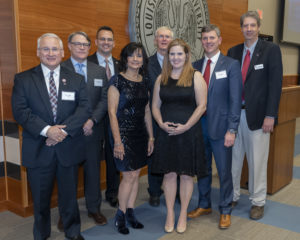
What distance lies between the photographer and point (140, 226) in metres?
2.71

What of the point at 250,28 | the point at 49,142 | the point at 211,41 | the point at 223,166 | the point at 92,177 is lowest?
the point at 92,177

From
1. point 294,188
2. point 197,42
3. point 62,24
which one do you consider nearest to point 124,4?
point 62,24

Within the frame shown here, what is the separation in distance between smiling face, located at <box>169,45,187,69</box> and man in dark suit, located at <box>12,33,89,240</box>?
739mm

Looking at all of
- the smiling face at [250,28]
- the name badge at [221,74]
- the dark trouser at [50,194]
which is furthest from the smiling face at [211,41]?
the dark trouser at [50,194]

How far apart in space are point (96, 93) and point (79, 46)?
0.43 metres

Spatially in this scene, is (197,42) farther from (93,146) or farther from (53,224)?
(53,224)

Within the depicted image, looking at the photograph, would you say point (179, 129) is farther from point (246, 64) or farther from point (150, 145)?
point (246, 64)

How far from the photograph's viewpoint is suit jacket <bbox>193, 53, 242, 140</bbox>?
2547 millimetres

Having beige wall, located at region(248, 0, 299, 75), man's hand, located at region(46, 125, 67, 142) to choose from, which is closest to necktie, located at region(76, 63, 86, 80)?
man's hand, located at region(46, 125, 67, 142)

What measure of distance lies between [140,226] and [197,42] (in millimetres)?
3418

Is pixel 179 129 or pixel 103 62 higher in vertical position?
pixel 103 62

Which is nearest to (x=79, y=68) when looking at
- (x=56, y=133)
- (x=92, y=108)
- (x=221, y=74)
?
(x=92, y=108)

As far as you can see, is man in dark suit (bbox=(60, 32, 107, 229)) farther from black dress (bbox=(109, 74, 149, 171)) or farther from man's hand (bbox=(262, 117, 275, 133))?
man's hand (bbox=(262, 117, 275, 133))

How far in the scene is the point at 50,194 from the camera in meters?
2.34
